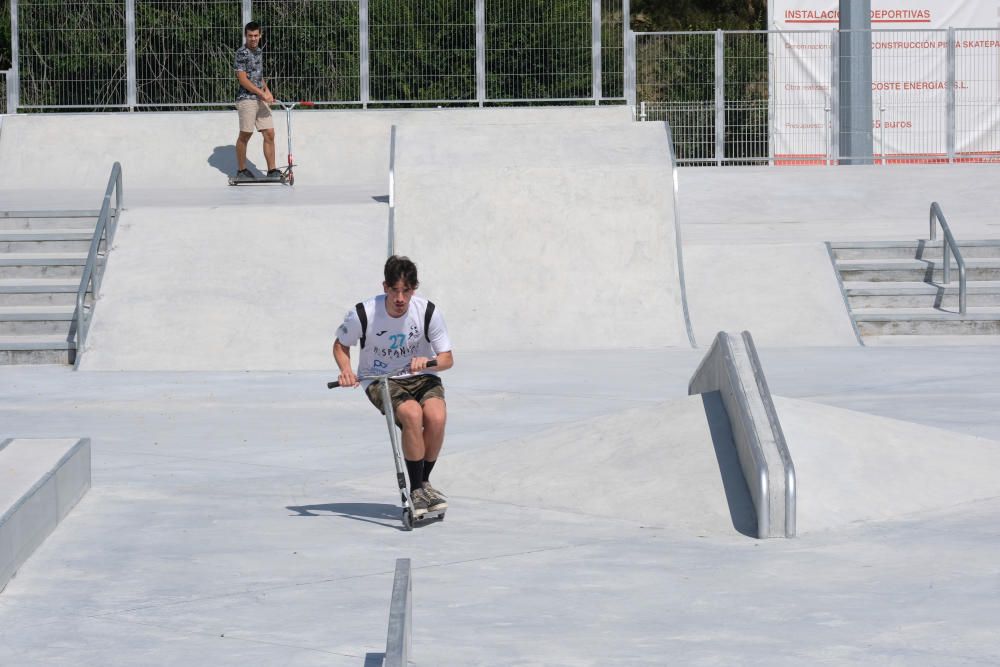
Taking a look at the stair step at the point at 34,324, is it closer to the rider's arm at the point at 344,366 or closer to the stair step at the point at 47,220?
the stair step at the point at 47,220

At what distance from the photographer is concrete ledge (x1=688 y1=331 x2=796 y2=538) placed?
6.96m

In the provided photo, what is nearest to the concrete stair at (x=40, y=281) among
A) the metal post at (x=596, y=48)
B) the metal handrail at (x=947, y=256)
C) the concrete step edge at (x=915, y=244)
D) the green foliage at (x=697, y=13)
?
the concrete step edge at (x=915, y=244)

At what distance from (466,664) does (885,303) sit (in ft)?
40.1

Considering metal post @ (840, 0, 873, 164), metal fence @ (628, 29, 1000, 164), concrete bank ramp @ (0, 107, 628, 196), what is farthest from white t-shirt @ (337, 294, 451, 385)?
metal post @ (840, 0, 873, 164)

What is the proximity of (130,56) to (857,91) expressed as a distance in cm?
1135

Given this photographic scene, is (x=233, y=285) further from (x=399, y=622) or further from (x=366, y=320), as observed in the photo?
(x=399, y=622)

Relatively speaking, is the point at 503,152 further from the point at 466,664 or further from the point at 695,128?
the point at 466,664

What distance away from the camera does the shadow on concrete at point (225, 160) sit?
2303 centimetres

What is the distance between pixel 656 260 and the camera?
1597 centimetres

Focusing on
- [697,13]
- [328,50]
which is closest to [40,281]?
[328,50]

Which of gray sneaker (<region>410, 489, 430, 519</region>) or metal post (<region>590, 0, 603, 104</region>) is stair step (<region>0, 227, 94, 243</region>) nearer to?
metal post (<region>590, 0, 603, 104</region>)

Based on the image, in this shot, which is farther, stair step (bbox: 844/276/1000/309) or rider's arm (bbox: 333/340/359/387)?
stair step (bbox: 844/276/1000/309)

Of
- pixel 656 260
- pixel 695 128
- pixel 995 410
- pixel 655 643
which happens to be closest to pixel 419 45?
pixel 695 128

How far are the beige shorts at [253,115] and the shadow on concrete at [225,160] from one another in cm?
236
